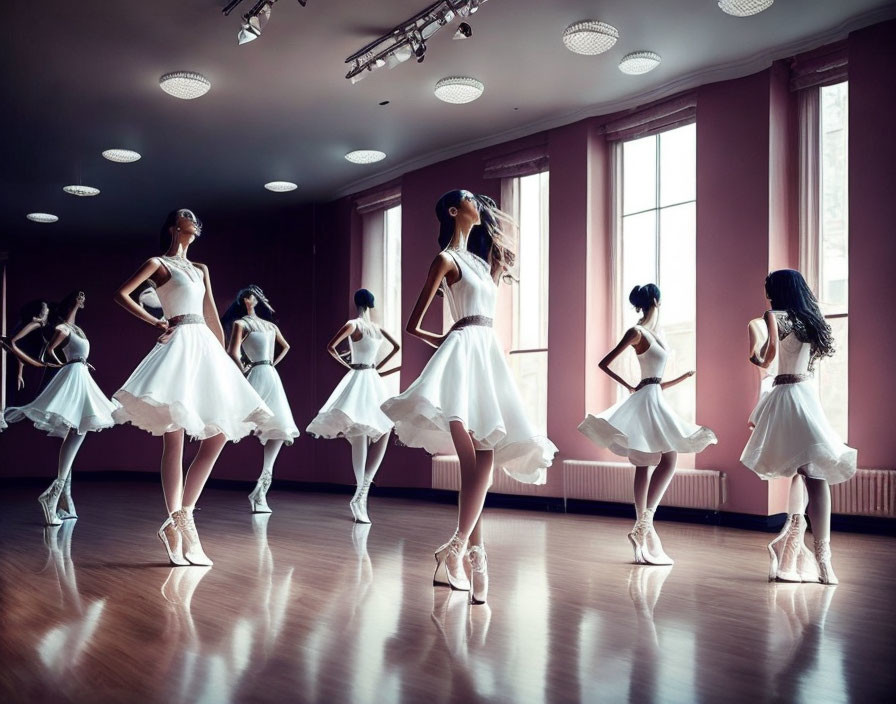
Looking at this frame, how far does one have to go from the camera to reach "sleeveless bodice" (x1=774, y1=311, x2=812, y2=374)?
3371 mm

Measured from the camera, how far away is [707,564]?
148 inches

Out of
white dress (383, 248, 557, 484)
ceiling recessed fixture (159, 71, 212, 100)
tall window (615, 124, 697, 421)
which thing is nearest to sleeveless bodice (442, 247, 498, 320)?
white dress (383, 248, 557, 484)

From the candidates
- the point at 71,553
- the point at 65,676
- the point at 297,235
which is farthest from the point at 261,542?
the point at 297,235

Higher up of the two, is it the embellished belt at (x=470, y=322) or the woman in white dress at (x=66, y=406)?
the embellished belt at (x=470, y=322)

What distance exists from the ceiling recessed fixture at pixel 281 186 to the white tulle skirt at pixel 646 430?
5.31 metres

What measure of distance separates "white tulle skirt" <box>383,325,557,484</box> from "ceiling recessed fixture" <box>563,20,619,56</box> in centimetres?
280

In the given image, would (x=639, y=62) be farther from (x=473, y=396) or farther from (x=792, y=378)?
(x=473, y=396)

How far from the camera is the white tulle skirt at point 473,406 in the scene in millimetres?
2773

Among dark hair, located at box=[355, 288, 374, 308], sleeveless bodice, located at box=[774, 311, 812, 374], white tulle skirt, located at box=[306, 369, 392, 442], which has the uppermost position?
dark hair, located at box=[355, 288, 374, 308]

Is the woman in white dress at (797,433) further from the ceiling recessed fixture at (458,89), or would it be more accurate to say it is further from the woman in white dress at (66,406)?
the woman in white dress at (66,406)

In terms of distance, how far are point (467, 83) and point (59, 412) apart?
364 cm

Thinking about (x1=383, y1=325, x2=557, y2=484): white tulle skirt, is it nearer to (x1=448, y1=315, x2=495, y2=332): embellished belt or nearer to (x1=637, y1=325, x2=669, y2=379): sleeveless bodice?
(x1=448, y1=315, x2=495, y2=332): embellished belt

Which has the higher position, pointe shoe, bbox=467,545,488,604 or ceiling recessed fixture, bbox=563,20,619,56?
ceiling recessed fixture, bbox=563,20,619,56

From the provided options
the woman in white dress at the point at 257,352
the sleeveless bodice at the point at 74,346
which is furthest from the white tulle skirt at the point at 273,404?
the sleeveless bodice at the point at 74,346
